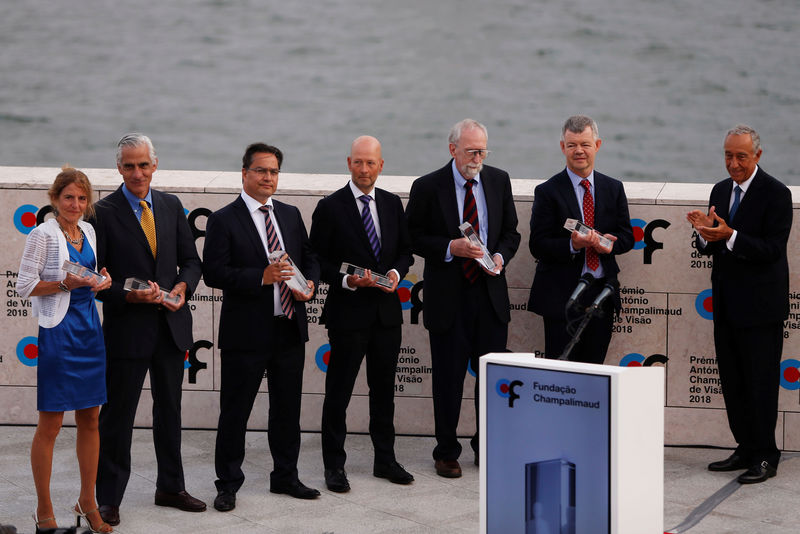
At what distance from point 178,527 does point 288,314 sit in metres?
1.00

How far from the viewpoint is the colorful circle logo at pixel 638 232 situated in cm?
558

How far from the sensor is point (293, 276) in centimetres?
444

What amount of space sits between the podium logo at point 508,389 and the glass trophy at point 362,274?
158cm

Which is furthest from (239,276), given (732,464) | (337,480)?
(732,464)

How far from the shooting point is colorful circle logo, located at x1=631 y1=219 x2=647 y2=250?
558 cm

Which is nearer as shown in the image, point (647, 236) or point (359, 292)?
point (359, 292)

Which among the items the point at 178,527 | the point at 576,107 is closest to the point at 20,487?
the point at 178,527

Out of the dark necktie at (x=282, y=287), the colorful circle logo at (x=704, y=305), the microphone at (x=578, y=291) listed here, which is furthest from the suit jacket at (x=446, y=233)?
the microphone at (x=578, y=291)

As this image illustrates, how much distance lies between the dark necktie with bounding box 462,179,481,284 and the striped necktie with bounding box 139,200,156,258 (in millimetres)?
1500

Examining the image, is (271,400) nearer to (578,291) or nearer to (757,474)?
(578,291)

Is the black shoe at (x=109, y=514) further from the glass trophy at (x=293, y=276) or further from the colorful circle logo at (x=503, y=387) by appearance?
the colorful circle logo at (x=503, y=387)

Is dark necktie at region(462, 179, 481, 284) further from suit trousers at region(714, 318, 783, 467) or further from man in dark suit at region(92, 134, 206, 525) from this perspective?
man in dark suit at region(92, 134, 206, 525)

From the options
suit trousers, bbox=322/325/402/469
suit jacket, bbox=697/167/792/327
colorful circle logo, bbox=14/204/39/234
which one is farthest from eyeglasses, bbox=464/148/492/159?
colorful circle logo, bbox=14/204/39/234

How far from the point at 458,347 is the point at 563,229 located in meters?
0.78
